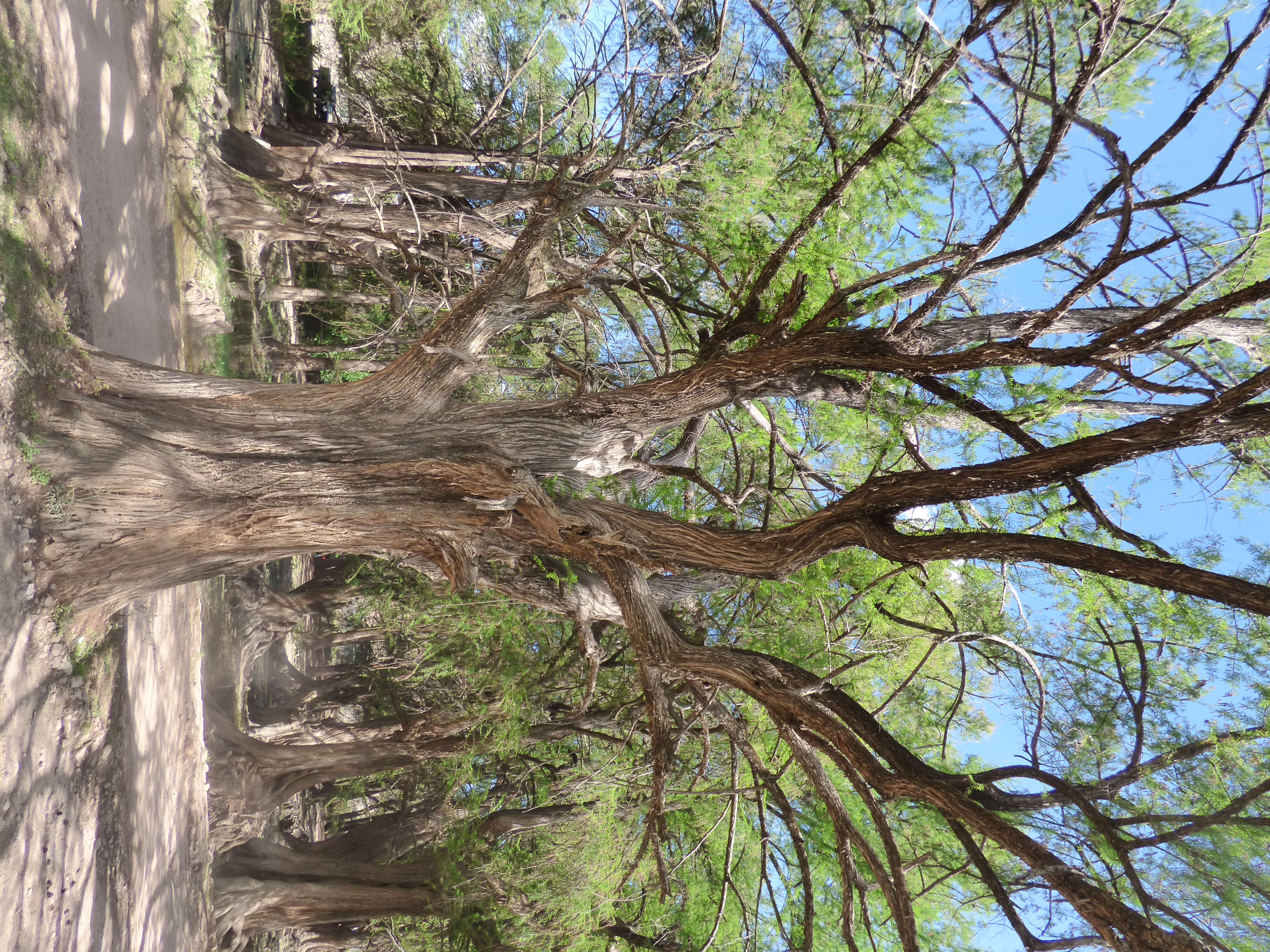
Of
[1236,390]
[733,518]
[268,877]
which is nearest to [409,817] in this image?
[268,877]

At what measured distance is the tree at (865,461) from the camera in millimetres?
3291

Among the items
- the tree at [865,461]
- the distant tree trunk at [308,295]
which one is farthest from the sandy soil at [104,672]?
the distant tree trunk at [308,295]

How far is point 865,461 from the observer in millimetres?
6141

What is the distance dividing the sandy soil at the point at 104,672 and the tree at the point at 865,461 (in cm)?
41

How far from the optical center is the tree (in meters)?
3.29

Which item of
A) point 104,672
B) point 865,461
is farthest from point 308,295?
point 865,461

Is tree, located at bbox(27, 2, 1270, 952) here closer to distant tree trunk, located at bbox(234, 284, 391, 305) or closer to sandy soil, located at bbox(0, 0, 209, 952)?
sandy soil, located at bbox(0, 0, 209, 952)

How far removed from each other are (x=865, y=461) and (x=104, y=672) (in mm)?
5718

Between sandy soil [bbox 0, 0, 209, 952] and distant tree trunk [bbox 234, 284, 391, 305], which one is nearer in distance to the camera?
sandy soil [bbox 0, 0, 209, 952]

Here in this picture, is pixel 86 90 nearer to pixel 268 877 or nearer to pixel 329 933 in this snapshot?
pixel 268 877

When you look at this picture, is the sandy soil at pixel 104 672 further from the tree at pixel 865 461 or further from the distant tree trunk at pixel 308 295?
the distant tree trunk at pixel 308 295

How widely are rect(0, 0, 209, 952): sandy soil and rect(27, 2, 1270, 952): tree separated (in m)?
0.41

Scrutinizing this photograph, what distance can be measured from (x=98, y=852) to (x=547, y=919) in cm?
374

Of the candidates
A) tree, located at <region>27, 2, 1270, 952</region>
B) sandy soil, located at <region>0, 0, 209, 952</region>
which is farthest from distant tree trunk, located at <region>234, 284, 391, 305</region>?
tree, located at <region>27, 2, 1270, 952</region>
